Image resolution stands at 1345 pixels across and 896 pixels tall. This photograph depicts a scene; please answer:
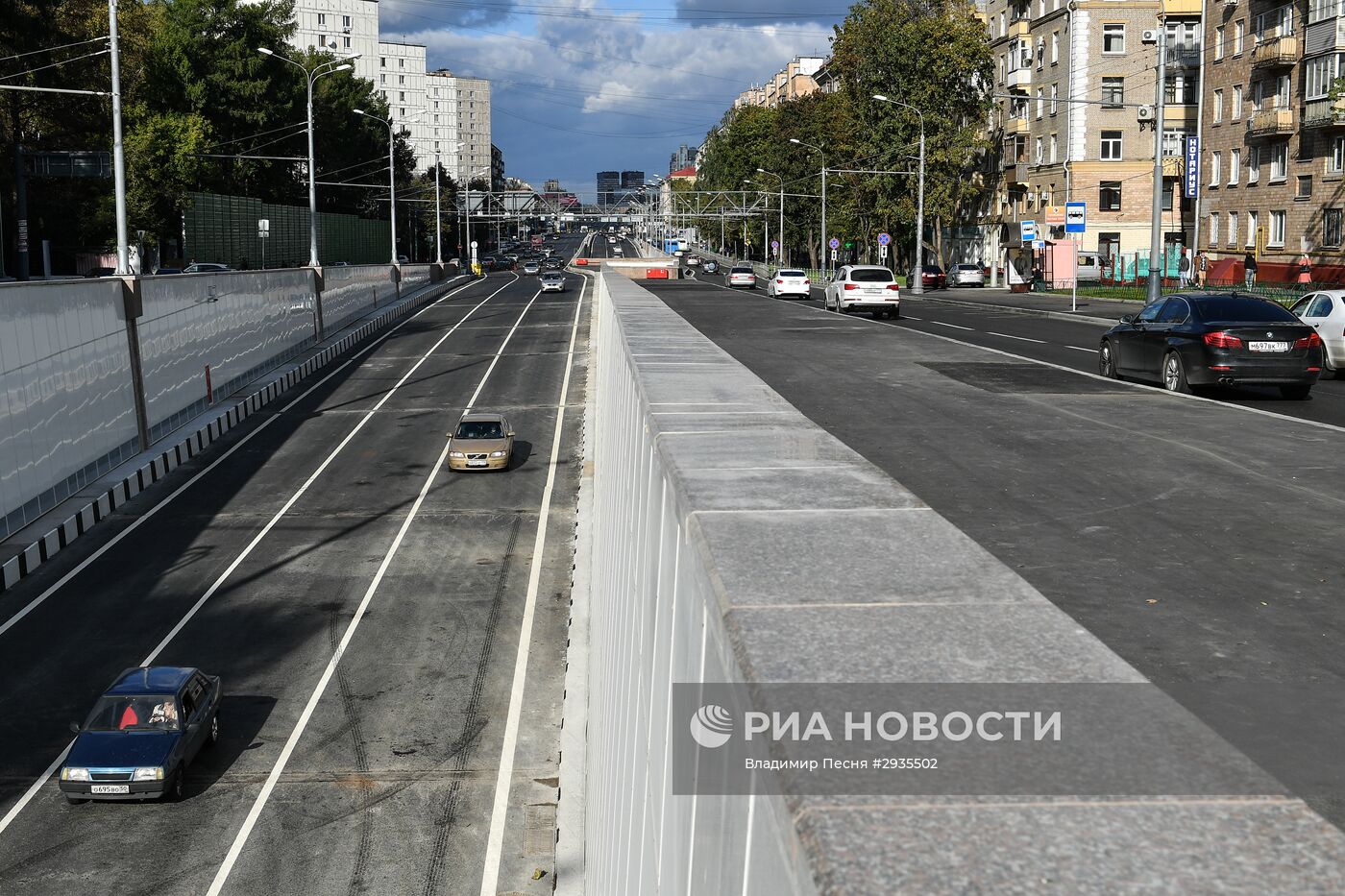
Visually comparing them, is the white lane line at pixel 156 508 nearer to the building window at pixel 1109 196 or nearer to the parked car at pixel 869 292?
the parked car at pixel 869 292

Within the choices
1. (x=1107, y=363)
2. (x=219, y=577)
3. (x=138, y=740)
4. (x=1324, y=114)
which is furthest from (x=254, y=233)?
(x=1107, y=363)

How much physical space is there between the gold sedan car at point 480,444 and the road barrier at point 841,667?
92.8ft

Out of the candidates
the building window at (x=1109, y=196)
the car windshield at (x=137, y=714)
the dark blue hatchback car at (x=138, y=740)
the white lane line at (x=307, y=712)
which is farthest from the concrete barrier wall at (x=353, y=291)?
the building window at (x=1109, y=196)

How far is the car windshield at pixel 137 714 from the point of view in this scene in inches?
701

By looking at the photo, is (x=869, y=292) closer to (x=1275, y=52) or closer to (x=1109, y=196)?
(x=1275, y=52)

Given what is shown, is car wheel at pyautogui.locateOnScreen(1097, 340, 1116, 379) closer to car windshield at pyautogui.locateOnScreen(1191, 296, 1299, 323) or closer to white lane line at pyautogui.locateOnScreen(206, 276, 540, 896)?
car windshield at pyautogui.locateOnScreen(1191, 296, 1299, 323)

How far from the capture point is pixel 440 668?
2247 cm

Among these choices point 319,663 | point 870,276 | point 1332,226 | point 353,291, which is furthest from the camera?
point 353,291

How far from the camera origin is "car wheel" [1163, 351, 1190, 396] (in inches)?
746

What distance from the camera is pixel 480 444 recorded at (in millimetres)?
34312

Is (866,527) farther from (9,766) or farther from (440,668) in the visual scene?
(440,668)

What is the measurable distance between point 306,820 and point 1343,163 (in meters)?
52.1

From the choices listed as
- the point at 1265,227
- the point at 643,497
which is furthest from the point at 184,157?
the point at 643,497

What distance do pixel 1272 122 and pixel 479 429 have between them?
40.7 m
